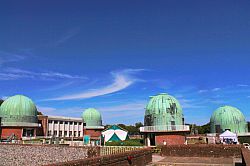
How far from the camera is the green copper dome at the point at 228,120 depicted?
42.3m

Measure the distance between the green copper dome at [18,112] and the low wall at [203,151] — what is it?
98.1ft

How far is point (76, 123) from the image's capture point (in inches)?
2515

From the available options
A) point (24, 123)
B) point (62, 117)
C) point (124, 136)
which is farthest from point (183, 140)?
point (62, 117)

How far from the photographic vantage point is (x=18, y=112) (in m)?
43.1

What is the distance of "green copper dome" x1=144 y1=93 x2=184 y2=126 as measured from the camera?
32.6 m

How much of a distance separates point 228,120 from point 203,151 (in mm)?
24655

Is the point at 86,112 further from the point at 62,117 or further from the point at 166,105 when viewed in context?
the point at 166,105

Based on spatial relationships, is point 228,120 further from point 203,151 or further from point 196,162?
point 196,162

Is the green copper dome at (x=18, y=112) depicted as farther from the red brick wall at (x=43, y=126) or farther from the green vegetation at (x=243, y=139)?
the green vegetation at (x=243, y=139)

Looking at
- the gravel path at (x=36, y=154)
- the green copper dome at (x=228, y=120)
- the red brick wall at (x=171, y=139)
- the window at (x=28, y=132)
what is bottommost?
Result: the gravel path at (x=36, y=154)

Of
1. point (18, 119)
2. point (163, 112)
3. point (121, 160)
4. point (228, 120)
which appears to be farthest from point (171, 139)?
point (18, 119)

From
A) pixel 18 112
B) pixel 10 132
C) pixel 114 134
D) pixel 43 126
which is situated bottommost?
pixel 114 134

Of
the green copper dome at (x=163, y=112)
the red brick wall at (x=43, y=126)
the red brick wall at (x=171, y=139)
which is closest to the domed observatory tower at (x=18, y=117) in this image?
the red brick wall at (x=43, y=126)

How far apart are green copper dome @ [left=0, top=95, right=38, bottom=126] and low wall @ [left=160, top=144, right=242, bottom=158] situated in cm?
2990
